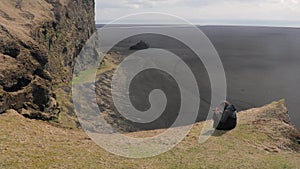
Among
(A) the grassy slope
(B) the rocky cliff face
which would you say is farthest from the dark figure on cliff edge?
(B) the rocky cliff face

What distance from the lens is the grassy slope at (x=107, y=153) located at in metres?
18.6

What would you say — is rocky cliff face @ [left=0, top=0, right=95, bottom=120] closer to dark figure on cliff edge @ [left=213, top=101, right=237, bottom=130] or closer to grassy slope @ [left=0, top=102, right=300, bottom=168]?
grassy slope @ [left=0, top=102, right=300, bottom=168]

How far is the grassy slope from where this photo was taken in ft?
61.2

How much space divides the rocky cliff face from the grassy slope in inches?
119

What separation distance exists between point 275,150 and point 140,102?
3297cm

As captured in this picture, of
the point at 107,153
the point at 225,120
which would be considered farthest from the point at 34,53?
the point at 225,120

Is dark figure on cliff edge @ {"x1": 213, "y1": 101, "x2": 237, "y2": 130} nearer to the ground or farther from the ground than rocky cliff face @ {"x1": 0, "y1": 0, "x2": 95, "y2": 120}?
nearer to the ground

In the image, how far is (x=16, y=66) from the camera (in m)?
27.0

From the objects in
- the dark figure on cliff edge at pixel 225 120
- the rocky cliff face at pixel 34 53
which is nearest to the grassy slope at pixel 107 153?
the dark figure on cliff edge at pixel 225 120

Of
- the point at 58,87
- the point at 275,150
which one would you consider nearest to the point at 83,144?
the point at 275,150

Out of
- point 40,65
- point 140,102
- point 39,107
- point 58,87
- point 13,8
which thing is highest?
point 13,8

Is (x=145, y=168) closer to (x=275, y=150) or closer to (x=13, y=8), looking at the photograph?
(x=275, y=150)

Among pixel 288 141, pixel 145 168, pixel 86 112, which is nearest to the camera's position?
pixel 145 168

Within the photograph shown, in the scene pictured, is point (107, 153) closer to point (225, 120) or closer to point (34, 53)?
point (225, 120)
